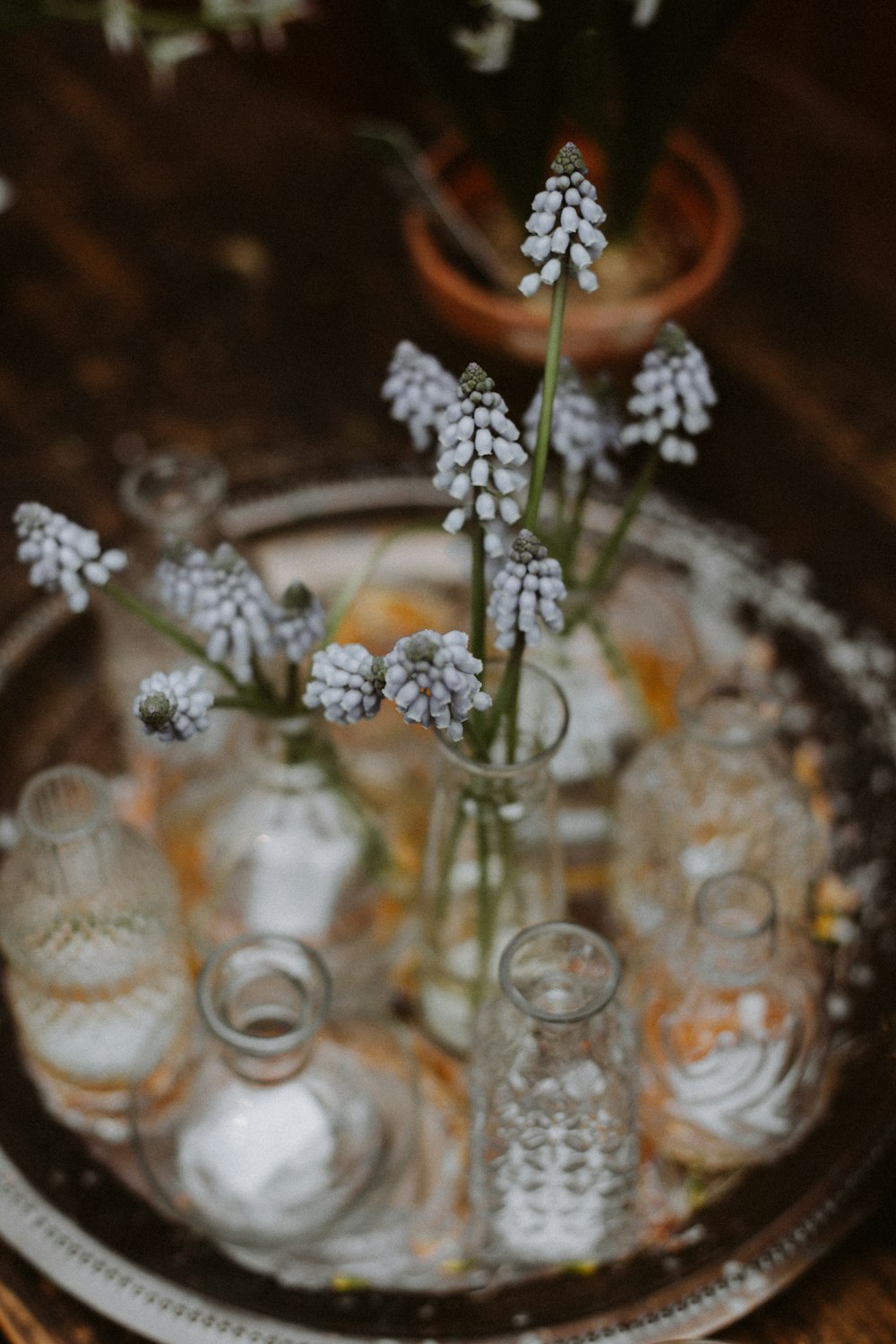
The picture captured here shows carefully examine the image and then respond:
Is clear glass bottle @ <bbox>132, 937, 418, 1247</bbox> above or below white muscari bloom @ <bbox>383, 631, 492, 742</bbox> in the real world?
below

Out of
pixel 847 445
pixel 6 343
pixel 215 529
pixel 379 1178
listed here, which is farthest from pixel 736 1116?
pixel 6 343

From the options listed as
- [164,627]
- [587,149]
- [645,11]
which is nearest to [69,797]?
[164,627]

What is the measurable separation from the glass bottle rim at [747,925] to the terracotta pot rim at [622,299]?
1.26 ft

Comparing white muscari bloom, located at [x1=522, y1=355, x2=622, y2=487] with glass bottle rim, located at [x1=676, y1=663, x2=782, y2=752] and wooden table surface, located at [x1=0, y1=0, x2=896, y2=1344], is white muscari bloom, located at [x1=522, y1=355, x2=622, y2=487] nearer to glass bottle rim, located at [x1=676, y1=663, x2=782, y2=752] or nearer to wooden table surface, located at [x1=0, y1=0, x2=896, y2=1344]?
glass bottle rim, located at [x1=676, y1=663, x2=782, y2=752]

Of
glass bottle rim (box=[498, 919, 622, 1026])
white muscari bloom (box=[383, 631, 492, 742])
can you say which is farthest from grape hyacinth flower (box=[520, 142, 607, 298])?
glass bottle rim (box=[498, 919, 622, 1026])

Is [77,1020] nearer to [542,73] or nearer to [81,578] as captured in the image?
[81,578]

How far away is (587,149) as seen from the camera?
1120 millimetres

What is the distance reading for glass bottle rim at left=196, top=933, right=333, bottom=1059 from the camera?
644mm

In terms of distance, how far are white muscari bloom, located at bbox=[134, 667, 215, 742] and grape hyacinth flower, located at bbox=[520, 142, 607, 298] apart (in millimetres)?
180

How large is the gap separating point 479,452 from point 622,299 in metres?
0.54

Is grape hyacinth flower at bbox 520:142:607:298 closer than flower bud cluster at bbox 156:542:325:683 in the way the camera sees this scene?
Yes

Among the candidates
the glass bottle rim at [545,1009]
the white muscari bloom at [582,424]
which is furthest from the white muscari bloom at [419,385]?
the glass bottle rim at [545,1009]

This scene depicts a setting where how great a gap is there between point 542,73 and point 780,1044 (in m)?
0.53

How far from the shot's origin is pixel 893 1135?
704mm
